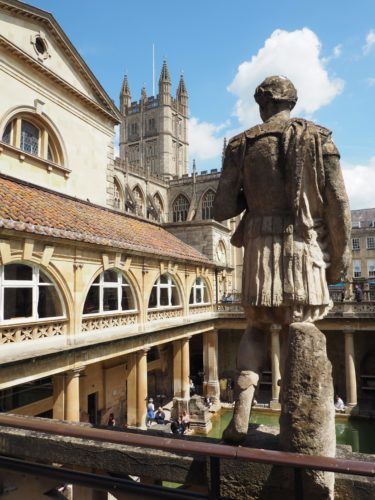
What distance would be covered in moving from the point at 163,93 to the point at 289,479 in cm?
8396

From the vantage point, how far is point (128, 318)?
13.9 m

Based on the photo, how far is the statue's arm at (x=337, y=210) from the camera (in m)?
2.97

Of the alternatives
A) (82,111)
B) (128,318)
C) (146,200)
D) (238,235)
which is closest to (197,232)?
(82,111)

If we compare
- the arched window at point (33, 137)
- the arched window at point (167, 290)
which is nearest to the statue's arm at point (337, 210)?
the arched window at point (167, 290)

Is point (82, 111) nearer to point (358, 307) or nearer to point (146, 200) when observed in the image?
point (358, 307)

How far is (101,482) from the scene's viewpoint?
2279 mm

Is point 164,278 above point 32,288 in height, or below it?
above

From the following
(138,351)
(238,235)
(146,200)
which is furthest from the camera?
(146,200)

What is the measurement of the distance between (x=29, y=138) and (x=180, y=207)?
142ft

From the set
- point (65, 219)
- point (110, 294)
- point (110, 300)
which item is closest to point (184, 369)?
point (110, 300)

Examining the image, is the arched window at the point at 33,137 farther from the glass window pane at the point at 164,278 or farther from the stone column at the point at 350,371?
the stone column at the point at 350,371

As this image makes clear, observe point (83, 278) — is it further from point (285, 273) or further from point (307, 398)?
point (307, 398)

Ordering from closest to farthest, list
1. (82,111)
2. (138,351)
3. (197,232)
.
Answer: (138,351)
(82,111)
(197,232)

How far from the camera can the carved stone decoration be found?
9.52ft
